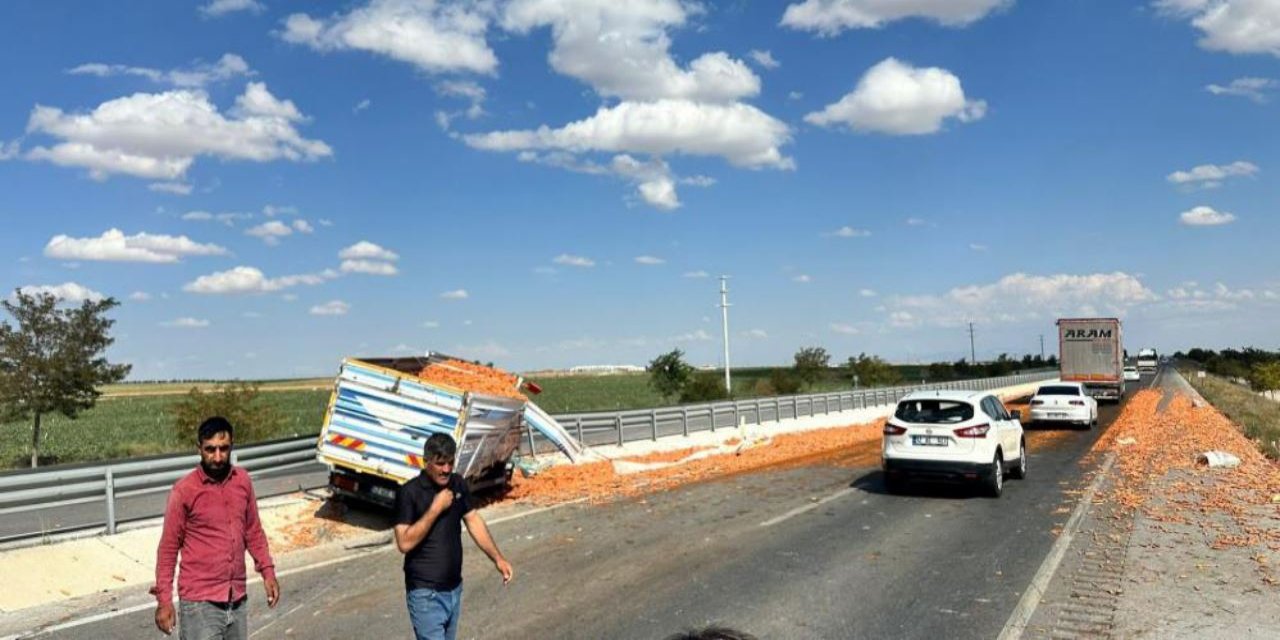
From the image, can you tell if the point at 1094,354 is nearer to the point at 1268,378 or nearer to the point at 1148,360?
the point at 1268,378

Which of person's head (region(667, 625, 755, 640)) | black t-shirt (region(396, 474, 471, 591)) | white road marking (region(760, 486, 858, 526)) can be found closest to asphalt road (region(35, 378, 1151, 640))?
white road marking (region(760, 486, 858, 526))

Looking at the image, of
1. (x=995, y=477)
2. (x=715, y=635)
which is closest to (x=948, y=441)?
(x=995, y=477)

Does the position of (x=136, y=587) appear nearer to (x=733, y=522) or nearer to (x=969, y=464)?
(x=733, y=522)

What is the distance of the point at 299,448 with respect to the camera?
1545 centimetres

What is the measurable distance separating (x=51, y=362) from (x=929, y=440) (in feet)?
82.5

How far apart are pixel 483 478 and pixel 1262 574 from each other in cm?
1097

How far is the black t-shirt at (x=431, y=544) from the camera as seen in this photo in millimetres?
4949

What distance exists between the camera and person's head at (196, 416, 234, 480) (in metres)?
4.88

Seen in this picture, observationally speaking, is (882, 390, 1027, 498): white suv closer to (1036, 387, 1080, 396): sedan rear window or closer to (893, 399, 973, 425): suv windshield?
(893, 399, 973, 425): suv windshield

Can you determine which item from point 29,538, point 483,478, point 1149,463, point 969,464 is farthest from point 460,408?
point 1149,463

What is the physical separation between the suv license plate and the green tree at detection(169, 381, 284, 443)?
64.1 feet

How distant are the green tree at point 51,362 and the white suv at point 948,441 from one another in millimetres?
23979

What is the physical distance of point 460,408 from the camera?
43.1ft

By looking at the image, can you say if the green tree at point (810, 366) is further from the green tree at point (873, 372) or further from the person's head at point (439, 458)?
the person's head at point (439, 458)
